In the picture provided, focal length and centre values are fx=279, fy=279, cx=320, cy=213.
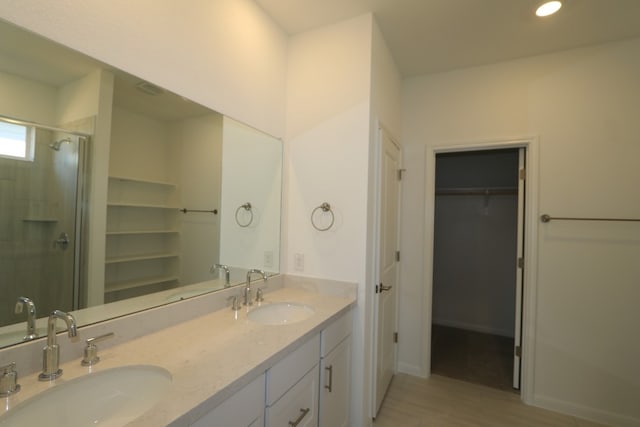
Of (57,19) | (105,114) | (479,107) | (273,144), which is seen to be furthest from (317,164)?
(479,107)

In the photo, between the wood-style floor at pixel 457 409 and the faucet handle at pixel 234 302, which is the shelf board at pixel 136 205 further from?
the wood-style floor at pixel 457 409

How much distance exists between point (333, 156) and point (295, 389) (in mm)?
1340

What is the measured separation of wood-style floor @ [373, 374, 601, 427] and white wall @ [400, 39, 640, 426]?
162 mm

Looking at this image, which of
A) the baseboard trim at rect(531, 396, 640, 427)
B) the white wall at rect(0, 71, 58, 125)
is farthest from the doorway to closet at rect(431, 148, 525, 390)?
the white wall at rect(0, 71, 58, 125)

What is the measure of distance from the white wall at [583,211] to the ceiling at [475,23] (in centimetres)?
18

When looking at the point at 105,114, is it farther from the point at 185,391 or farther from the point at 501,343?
the point at 501,343

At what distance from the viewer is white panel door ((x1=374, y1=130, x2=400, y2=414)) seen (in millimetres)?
1977

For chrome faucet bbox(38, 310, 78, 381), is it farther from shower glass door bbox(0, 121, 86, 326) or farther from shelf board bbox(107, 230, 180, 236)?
shelf board bbox(107, 230, 180, 236)

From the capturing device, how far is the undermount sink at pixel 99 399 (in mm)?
752

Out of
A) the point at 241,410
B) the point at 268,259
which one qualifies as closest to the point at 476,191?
the point at 268,259

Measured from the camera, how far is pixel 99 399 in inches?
33.9

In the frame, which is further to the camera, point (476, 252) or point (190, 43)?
point (476, 252)

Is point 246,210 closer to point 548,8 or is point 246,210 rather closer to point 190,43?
point 190,43

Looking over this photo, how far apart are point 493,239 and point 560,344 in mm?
1541
